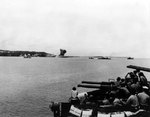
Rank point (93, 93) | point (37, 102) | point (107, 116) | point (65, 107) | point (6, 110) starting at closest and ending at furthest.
Answer: 1. point (107, 116)
2. point (65, 107)
3. point (93, 93)
4. point (6, 110)
5. point (37, 102)

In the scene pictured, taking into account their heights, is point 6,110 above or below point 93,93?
below

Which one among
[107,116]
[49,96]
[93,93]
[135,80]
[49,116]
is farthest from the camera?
[49,96]

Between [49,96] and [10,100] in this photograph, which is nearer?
[10,100]

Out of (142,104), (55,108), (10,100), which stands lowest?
(10,100)

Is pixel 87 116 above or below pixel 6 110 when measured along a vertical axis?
above

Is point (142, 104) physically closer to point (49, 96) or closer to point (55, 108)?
point (55, 108)

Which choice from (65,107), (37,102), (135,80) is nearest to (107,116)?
(65,107)

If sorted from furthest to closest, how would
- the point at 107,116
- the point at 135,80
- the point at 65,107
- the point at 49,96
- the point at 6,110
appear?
the point at 49,96
the point at 6,110
the point at 135,80
the point at 65,107
the point at 107,116

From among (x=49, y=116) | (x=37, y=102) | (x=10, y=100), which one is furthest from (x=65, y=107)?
Answer: (x=10, y=100)

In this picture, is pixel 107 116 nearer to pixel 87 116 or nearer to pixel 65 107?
pixel 87 116
